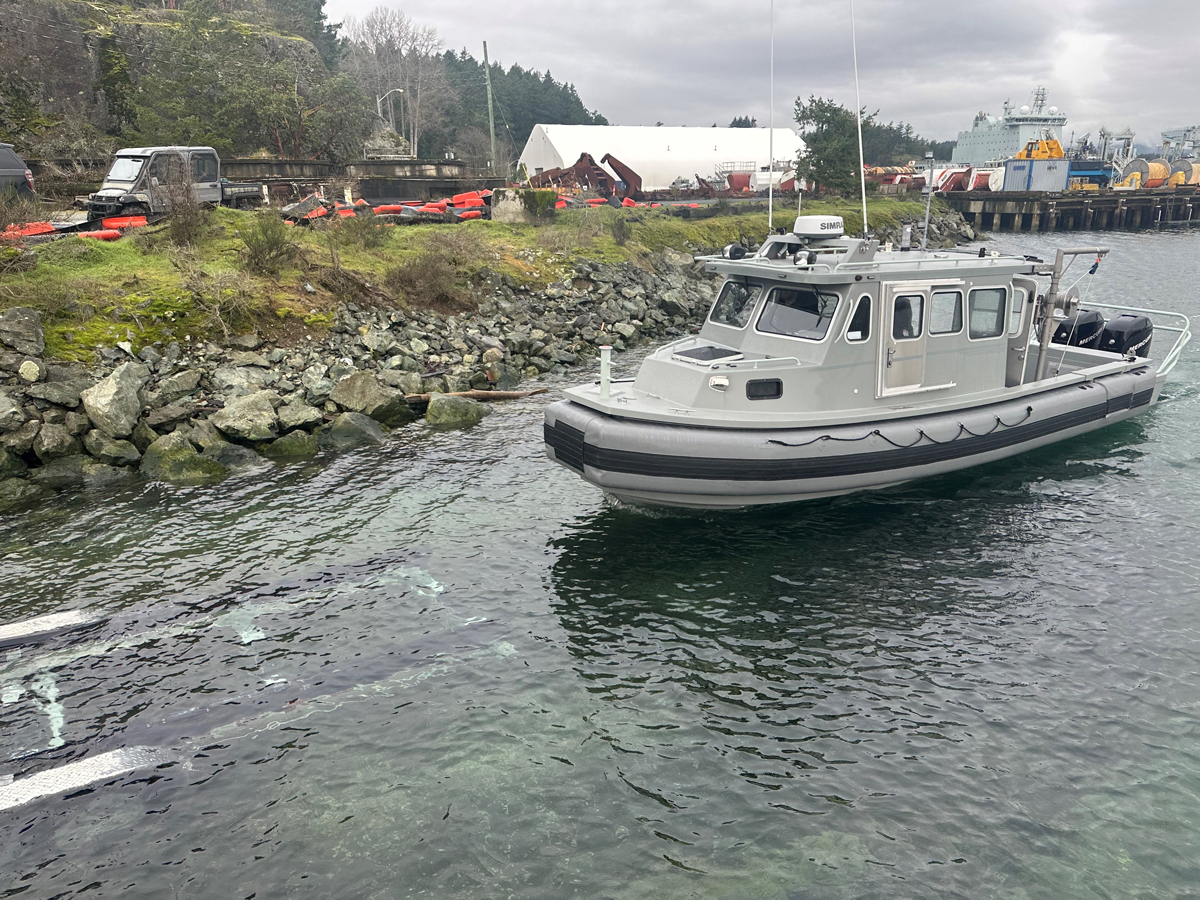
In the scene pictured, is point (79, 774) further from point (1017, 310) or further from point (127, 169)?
point (127, 169)

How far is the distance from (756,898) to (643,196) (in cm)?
4423

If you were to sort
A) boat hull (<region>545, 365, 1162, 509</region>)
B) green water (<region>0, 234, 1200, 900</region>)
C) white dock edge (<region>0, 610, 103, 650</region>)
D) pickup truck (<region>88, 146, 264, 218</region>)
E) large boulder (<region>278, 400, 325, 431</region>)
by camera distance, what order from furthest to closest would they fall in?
pickup truck (<region>88, 146, 264, 218</region>), large boulder (<region>278, 400, 325, 431</region>), boat hull (<region>545, 365, 1162, 509</region>), white dock edge (<region>0, 610, 103, 650</region>), green water (<region>0, 234, 1200, 900</region>)

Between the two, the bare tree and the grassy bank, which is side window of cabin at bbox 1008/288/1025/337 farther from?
the bare tree

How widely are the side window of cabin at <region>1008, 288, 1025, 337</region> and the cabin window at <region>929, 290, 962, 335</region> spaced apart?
1.43 meters

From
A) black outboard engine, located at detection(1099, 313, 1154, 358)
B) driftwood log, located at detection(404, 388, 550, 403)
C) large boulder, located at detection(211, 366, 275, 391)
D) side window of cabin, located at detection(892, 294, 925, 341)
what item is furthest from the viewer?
driftwood log, located at detection(404, 388, 550, 403)

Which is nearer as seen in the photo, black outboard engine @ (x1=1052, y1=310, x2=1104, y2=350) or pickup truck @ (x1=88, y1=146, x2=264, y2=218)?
black outboard engine @ (x1=1052, y1=310, x2=1104, y2=350)

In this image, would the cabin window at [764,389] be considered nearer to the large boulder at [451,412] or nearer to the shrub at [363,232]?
the large boulder at [451,412]

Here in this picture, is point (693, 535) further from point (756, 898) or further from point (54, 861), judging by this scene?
point (54, 861)

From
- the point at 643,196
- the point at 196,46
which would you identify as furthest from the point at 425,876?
the point at 643,196

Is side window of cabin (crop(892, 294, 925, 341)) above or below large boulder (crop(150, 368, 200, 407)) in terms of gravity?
above

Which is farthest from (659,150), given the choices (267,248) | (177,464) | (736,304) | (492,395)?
(177,464)

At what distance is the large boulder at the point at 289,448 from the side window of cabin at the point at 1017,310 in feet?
39.8

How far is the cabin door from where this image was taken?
10820 millimetres

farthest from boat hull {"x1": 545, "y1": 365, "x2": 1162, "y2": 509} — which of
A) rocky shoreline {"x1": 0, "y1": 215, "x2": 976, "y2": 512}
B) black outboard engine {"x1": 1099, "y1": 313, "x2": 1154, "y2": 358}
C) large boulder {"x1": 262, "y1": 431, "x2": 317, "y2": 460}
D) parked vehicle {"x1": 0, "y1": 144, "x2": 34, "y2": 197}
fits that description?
parked vehicle {"x1": 0, "y1": 144, "x2": 34, "y2": 197}
